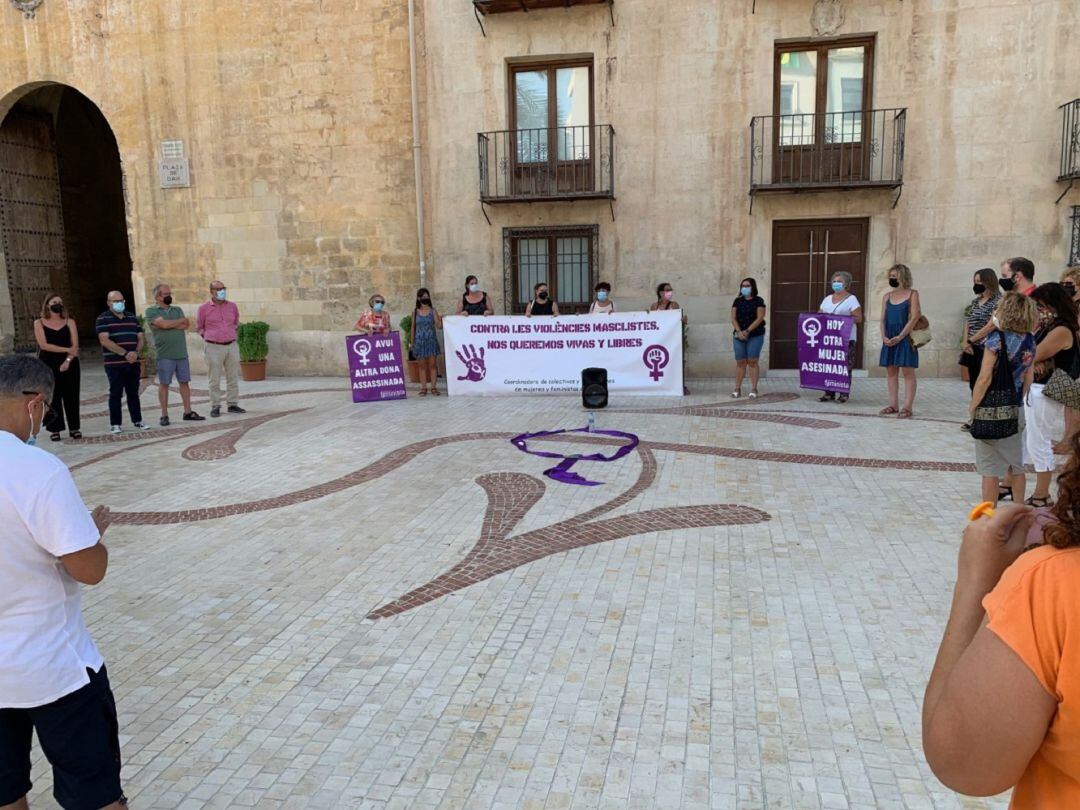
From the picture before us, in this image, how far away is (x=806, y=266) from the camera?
13.7 meters

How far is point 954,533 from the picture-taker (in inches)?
218

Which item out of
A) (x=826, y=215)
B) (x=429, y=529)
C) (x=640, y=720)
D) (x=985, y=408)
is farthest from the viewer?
(x=826, y=215)

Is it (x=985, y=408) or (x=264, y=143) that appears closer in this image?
(x=985, y=408)

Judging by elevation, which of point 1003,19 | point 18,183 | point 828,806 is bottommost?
point 828,806

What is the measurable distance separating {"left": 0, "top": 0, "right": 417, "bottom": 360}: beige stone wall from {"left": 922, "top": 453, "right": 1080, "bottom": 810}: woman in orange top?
14.4m

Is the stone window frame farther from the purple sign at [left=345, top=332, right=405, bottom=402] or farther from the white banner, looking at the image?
the purple sign at [left=345, top=332, right=405, bottom=402]

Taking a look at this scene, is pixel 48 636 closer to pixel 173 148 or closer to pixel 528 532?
pixel 528 532

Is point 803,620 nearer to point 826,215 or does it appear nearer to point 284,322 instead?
point 826,215

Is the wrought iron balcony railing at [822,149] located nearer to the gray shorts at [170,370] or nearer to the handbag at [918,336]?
the handbag at [918,336]

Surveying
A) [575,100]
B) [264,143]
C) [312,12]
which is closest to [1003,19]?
[575,100]

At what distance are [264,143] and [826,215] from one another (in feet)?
34.9

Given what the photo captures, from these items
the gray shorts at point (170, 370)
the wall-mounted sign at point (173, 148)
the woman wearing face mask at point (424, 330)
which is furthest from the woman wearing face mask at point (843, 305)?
the wall-mounted sign at point (173, 148)

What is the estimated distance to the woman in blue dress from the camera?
30.7ft

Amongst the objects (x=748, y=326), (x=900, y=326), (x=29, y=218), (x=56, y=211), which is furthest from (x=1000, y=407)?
(x=56, y=211)
